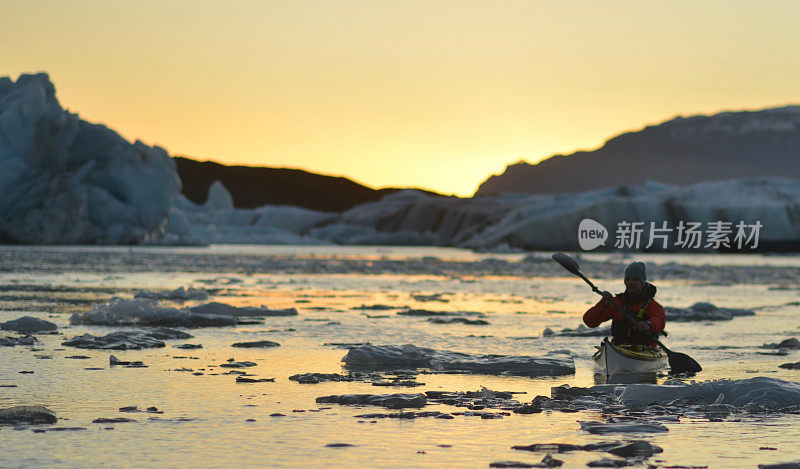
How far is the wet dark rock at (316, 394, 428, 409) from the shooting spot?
22.5ft

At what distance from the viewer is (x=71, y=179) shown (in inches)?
2094

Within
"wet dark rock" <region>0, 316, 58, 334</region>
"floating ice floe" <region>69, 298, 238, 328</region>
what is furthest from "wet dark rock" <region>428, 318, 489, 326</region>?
"wet dark rock" <region>0, 316, 58, 334</region>

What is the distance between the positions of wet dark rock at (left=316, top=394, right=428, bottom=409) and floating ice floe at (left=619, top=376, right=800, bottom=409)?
1608 millimetres

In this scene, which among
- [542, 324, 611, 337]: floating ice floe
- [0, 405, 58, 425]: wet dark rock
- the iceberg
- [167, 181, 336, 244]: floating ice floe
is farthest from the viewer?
[167, 181, 336, 244]: floating ice floe

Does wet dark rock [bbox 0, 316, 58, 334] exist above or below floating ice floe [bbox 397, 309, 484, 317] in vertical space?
below

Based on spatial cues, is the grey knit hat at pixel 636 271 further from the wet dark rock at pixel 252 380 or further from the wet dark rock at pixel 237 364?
the wet dark rock at pixel 237 364

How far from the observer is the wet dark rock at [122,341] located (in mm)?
10109

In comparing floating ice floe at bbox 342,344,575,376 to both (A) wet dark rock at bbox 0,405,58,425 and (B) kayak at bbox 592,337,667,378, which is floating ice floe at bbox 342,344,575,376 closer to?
(B) kayak at bbox 592,337,667,378

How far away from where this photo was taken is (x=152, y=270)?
3036 cm

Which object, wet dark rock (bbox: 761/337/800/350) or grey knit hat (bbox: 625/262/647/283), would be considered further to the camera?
wet dark rock (bbox: 761/337/800/350)

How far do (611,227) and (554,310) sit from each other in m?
49.0

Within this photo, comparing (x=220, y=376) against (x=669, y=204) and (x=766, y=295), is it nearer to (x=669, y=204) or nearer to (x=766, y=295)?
(x=766, y=295)

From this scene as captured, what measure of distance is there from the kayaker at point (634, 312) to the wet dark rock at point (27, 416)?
194 inches

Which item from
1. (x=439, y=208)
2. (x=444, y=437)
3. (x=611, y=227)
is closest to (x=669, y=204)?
(x=611, y=227)
